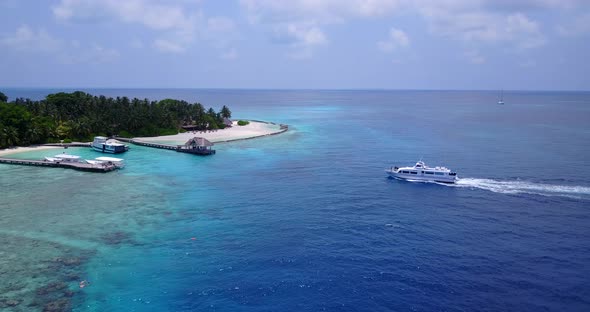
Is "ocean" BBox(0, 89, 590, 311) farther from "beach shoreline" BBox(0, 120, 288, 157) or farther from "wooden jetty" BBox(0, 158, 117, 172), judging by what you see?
"beach shoreline" BBox(0, 120, 288, 157)

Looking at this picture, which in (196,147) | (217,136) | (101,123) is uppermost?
(101,123)

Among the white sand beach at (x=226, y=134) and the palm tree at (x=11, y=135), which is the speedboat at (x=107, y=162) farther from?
the white sand beach at (x=226, y=134)

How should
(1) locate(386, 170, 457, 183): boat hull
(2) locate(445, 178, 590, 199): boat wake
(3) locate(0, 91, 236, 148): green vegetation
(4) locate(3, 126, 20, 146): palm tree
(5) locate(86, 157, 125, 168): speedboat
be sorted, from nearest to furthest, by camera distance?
(2) locate(445, 178, 590, 199): boat wake → (1) locate(386, 170, 457, 183): boat hull → (5) locate(86, 157, 125, 168): speedboat → (4) locate(3, 126, 20, 146): palm tree → (3) locate(0, 91, 236, 148): green vegetation

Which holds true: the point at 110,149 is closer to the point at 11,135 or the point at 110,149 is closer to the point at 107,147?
the point at 107,147

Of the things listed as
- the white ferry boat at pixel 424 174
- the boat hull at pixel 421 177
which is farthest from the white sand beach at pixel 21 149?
the white ferry boat at pixel 424 174

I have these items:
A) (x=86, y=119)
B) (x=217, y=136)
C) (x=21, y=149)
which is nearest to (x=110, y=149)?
(x=21, y=149)

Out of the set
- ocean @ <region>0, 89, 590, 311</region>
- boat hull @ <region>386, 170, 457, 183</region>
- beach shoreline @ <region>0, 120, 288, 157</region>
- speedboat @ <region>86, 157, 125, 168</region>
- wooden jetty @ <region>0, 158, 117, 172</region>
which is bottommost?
ocean @ <region>0, 89, 590, 311</region>

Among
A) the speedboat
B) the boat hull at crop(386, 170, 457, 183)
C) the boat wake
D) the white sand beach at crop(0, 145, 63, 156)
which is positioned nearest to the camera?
the boat wake

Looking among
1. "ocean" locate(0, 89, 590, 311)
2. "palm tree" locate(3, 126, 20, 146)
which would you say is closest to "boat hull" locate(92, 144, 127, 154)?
"palm tree" locate(3, 126, 20, 146)
